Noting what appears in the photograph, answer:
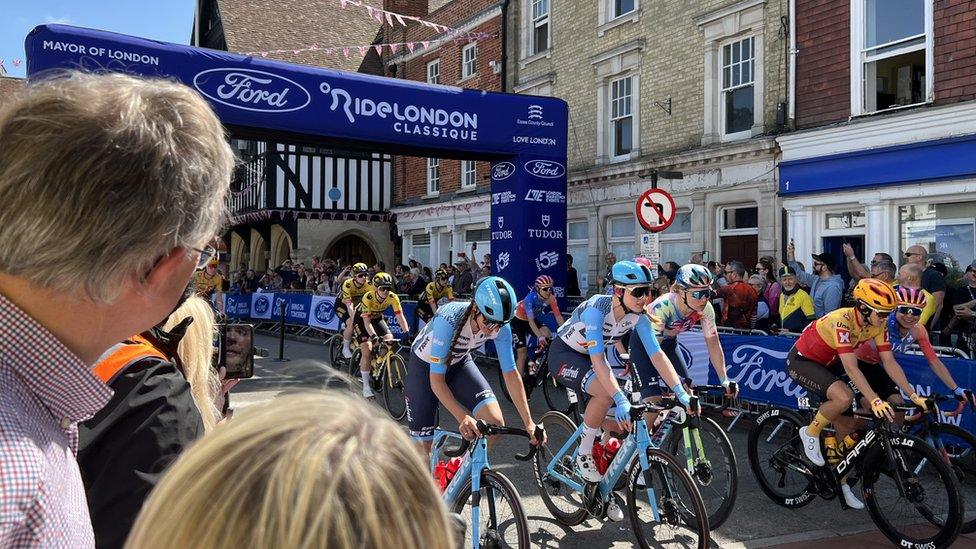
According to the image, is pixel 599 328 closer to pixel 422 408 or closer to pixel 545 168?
pixel 422 408

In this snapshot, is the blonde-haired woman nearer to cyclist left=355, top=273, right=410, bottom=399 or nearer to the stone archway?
cyclist left=355, top=273, right=410, bottom=399

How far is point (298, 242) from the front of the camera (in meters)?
29.4

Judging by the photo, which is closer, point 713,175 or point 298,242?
point 713,175

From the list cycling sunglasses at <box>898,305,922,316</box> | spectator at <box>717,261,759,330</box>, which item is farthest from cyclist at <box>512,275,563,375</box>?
cycling sunglasses at <box>898,305,922,316</box>

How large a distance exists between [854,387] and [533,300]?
237 inches

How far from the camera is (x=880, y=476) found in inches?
231

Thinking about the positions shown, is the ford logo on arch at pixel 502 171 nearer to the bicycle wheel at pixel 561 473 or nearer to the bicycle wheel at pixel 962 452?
the bicycle wheel at pixel 561 473

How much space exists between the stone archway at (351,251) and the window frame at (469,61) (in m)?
8.85

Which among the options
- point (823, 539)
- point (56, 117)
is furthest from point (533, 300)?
point (56, 117)

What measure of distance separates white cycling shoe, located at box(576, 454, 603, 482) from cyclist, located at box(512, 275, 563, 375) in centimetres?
479

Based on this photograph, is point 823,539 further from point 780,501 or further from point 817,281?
point 817,281

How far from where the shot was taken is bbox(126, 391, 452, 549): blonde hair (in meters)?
0.82

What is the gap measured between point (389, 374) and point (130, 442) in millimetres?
8898

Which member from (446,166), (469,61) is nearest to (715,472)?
(469,61)
